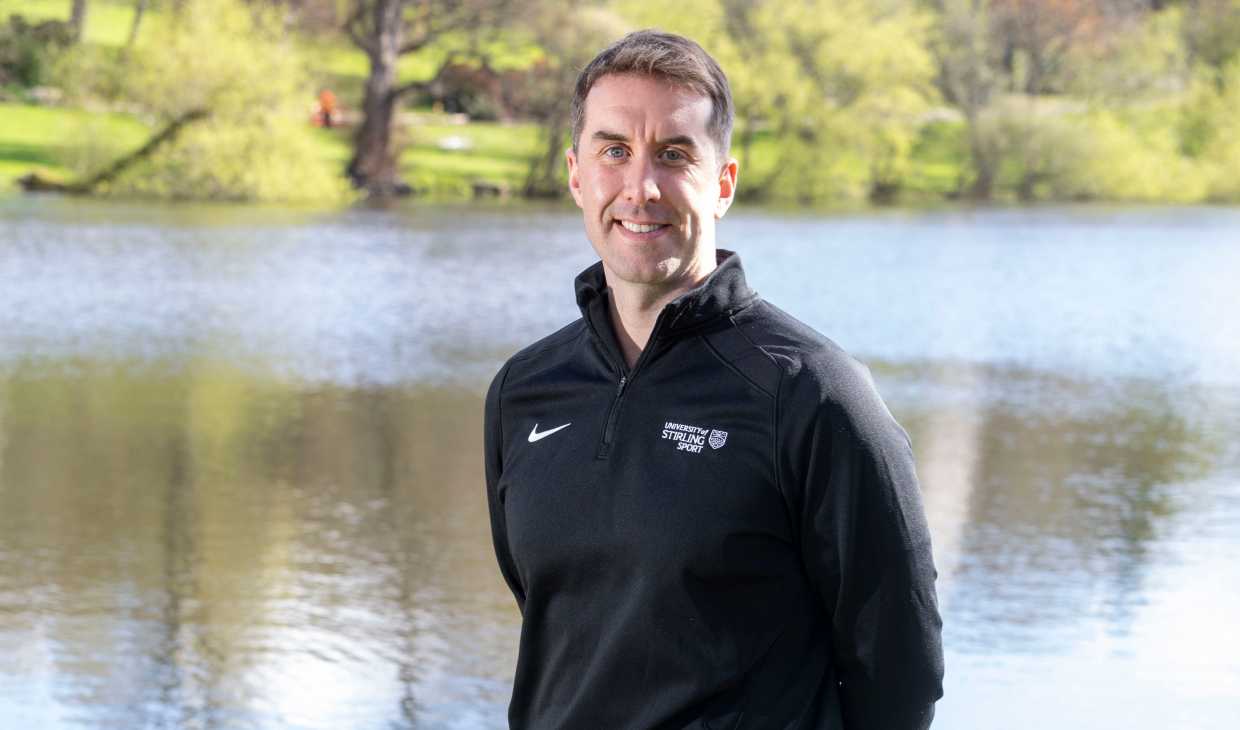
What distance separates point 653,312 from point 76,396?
427 inches

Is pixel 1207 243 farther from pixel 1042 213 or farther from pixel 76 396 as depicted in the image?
pixel 76 396

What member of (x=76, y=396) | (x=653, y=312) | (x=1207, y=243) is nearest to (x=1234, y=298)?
(x=1207, y=243)

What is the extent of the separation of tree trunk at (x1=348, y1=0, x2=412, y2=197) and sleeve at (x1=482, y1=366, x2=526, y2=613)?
1834 inches

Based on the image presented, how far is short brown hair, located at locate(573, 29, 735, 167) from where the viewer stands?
2223mm

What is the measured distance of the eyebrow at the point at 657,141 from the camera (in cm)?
229

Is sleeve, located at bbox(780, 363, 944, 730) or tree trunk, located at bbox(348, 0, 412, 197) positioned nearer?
sleeve, located at bbox(780, 363, 944, 730)

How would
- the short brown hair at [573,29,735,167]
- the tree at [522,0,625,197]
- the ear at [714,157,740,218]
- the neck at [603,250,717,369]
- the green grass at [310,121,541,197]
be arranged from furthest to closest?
1. the green grass at [310,121,541,197]
2. the tree at [522,0,625,197]
3. the ear at [714,157,740,218]
4. the neck at [603,250,717,369]
5. the short brown hair at [573,29,735,167]

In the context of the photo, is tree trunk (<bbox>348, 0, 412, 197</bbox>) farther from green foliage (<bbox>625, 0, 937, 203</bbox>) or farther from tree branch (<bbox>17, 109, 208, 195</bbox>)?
tree branch (<bbox>17, 109, 208, 195</bbox>)

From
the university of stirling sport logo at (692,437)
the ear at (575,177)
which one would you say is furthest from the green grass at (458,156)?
the university of stirling sport logo at (692,437)

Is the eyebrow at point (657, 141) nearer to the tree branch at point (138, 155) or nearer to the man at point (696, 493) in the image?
the man at point (696, 493)

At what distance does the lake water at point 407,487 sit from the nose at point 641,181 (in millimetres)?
3456

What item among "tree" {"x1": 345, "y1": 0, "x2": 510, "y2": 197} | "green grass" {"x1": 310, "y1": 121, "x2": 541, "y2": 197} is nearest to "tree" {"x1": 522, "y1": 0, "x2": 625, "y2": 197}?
"green grass" {"x1": 310, "y1": 121, "x2": 541, "y2": 197}

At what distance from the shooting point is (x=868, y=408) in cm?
213

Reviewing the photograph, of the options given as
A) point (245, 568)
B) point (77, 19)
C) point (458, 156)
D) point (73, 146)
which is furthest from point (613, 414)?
point (458, 156)
